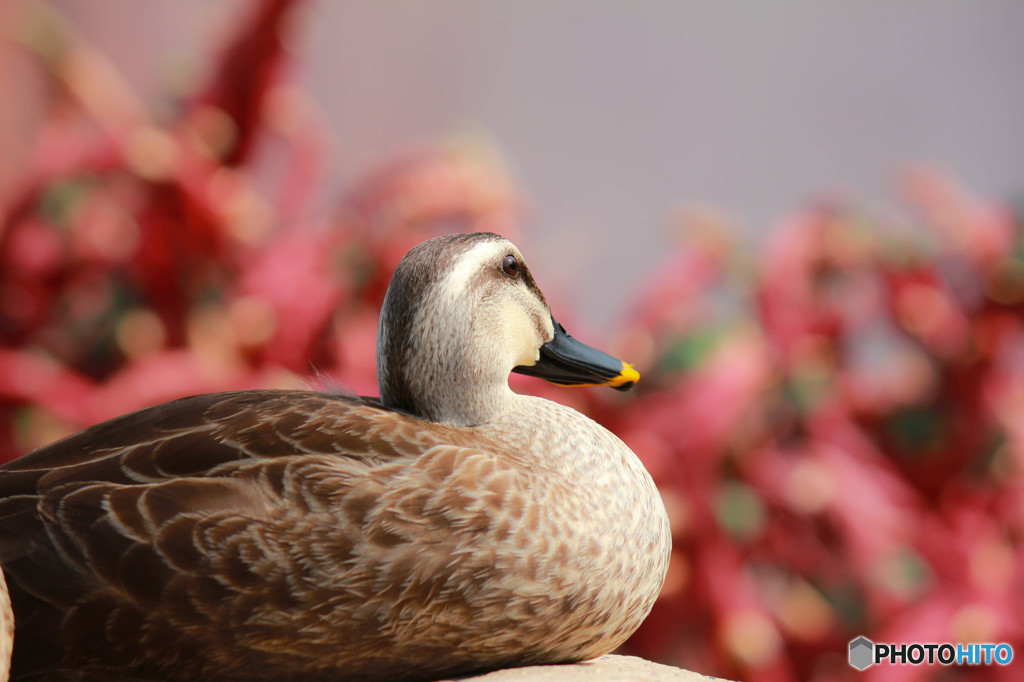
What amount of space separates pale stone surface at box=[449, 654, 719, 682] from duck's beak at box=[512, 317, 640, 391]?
20 cm

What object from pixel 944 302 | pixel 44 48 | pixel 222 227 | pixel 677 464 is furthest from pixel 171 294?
pixel 944 302

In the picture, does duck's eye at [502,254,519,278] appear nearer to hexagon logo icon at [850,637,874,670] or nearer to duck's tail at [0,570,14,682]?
duck's tail at [0,570,14,682]

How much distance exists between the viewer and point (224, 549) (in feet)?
1.57


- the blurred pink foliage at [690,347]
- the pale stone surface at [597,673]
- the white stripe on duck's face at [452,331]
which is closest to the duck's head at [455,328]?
the white stripe on duck's face at [452,331]

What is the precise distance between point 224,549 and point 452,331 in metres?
0.19

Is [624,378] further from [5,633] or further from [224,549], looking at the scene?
[5,633]

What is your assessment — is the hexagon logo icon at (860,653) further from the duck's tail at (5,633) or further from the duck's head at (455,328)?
the duck's tail at (5,633)

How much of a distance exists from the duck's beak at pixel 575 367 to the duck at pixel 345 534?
7 cm

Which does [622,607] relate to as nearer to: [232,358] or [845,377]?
[232,358]

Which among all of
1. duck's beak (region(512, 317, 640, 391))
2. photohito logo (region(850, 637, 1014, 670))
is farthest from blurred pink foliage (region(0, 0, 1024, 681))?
duck's beak (region(512, 317, 640, 391))

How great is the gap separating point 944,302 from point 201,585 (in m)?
1.36

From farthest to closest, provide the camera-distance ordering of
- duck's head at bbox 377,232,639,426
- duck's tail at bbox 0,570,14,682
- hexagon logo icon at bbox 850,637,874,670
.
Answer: hexagon logo icon at bbox 850,637,874,670 < duck's head at bbox 377,232,639,426 < duck's tail at bbox 0,570,14,682

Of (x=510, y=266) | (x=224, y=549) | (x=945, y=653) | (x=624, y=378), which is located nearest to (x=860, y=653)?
(x=945, y=653)

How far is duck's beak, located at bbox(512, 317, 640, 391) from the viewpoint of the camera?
25.0 inches
